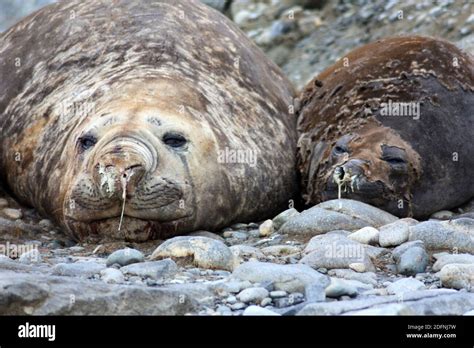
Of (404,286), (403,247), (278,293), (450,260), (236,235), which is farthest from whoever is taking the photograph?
(236,235)

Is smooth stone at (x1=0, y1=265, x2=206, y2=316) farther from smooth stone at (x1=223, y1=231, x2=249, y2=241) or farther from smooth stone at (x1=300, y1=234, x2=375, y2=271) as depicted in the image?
smooth stone at (x1=223, y1=231, x2=249, y2=241)

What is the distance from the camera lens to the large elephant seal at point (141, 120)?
23.9 feet

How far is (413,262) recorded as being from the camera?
623cm

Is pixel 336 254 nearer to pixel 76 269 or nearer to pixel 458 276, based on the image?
pixel 458 276

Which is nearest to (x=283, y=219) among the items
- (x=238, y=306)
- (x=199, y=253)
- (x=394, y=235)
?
(x=394, y=235)

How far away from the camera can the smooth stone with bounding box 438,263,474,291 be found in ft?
19.0

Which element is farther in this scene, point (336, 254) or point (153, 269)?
point (336, 254)

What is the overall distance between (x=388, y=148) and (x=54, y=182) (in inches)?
83.3

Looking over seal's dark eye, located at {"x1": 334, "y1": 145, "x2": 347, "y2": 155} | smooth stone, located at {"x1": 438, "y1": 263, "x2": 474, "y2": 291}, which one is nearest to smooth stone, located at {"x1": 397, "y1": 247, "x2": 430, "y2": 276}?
smooth stone, located at {"x1": 438, "y1": 263, "x2": 474, "y2": 291}

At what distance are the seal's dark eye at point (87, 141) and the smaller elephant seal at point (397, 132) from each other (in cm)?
154

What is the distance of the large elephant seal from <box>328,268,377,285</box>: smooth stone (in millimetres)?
1451

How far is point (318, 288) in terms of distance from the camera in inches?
215

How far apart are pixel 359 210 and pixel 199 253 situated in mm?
1539

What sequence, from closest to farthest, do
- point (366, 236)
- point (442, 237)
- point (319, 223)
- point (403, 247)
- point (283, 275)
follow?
point (283, 275) → point (403, 247) → point (442, 237) → point (366, 236) → point (319, 223)
